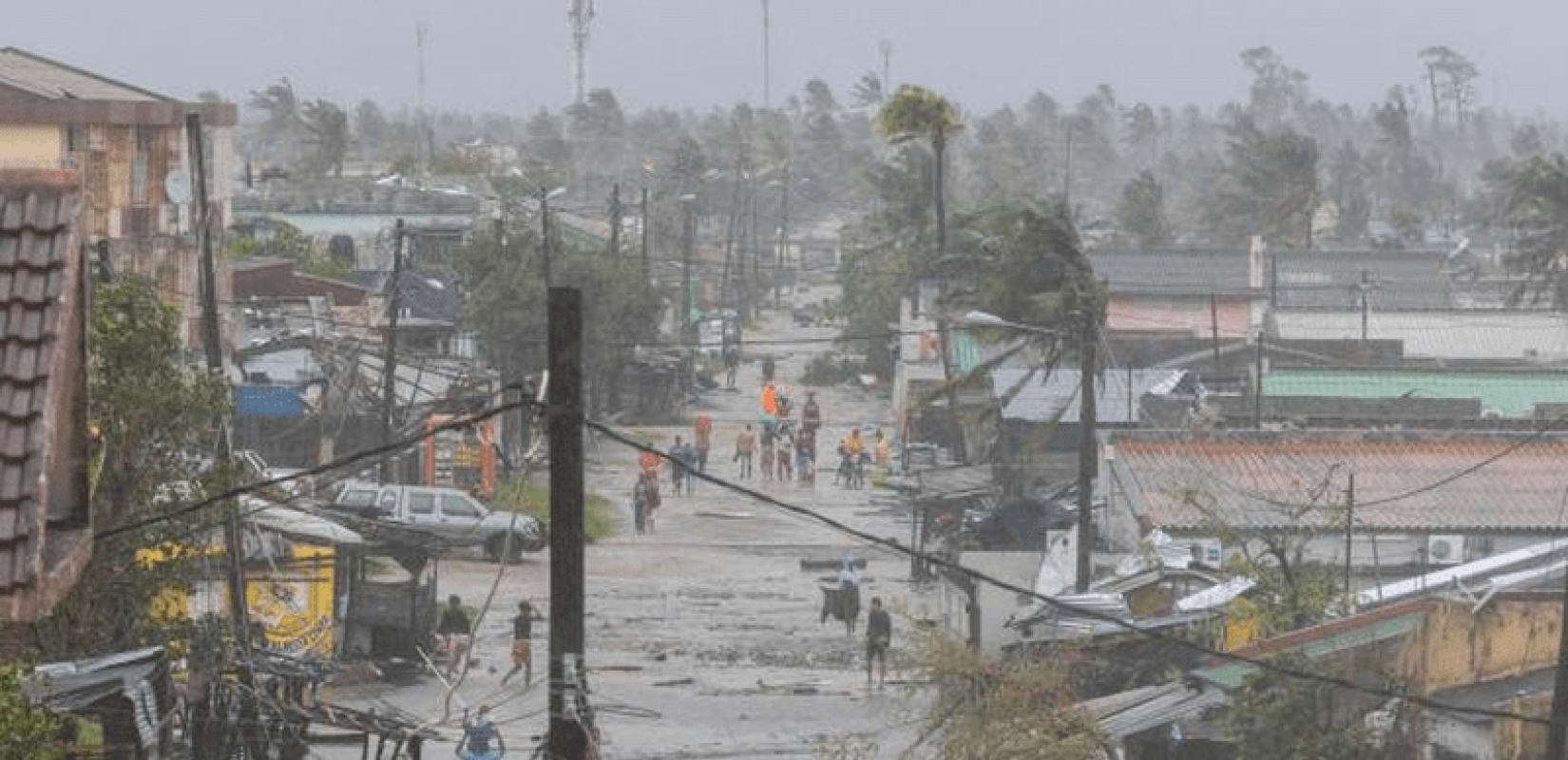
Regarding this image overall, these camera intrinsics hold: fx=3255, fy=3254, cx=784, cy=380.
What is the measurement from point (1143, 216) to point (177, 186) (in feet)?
230

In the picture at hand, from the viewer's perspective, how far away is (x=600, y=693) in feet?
93.6

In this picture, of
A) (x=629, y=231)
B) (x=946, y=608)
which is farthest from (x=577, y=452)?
(x=629, y=231)

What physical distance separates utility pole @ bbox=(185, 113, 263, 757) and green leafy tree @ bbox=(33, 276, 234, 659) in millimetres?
419

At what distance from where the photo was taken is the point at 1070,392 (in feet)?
143

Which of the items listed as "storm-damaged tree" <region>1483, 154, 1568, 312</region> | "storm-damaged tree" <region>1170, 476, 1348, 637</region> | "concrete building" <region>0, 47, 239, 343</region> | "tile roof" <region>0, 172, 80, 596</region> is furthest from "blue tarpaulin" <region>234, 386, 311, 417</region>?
"storm-damaged tree" <region>1483, 154, 1568, 312</region>

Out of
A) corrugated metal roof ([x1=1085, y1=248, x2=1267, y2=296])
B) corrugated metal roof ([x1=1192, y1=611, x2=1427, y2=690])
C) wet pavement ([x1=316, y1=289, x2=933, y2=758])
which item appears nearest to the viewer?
corrugated metal roof ([x1=1192, y1=611, x2=1427, y2=690])

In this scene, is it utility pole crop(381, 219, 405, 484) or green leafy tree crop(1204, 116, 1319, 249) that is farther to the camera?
green leafy tree crop(1204, 116, 1319, 249)

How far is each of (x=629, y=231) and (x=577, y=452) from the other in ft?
250

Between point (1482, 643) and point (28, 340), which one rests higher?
point (28, 340)

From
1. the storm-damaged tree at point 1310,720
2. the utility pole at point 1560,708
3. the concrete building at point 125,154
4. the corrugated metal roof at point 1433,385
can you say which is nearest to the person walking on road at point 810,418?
the corrugated metal roof at point 1433,385

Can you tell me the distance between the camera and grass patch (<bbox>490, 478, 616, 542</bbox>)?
40.3 metres

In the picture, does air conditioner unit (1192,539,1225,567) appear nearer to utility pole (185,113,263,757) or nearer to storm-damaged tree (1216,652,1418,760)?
storm-damaged tree (1216,652,1418,760)

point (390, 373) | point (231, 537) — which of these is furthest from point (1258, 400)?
point (231, 537)

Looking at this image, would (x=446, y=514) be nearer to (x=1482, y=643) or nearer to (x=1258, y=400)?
(x=1258, y=400)
